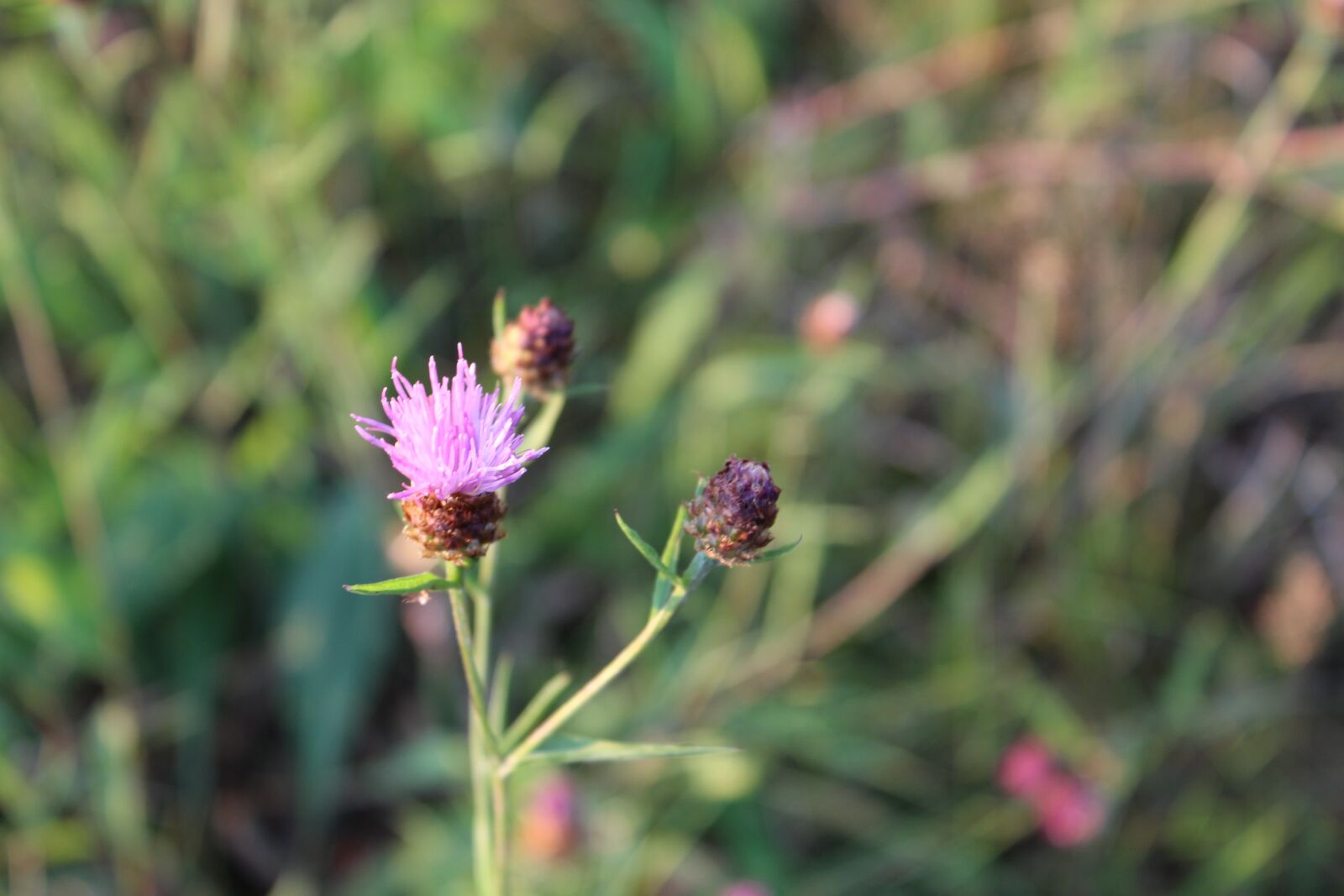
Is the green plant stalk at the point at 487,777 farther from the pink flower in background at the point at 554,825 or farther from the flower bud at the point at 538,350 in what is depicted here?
the pink flower in background at the point at 554,825

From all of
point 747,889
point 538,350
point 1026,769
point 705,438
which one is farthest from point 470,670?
point 705,438

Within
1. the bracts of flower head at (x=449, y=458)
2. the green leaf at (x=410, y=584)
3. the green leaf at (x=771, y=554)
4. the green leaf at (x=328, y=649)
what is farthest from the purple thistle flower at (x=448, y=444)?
the green leaf at (x=328, y=649)

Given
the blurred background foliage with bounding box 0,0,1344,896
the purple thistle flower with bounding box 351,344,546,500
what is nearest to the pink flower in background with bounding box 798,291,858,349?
the blurred background foliage with bounding box 0,0,1344,896

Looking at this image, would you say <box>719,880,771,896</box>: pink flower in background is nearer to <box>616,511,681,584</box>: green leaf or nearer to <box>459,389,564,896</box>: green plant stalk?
<box>459,389,564,896</box>: green plant stalk

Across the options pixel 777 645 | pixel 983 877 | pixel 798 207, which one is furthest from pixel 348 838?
pixel 798 207

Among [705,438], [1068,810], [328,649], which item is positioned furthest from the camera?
[705,438]

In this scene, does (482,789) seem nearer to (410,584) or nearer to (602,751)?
(602,751)
